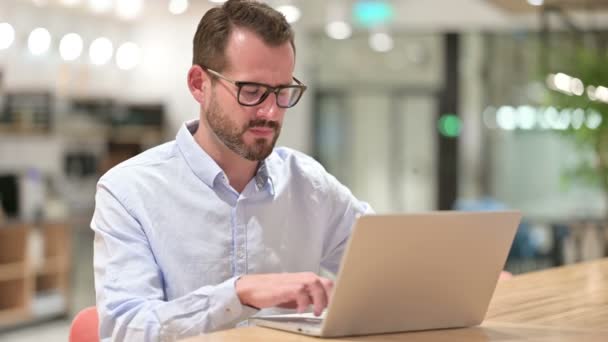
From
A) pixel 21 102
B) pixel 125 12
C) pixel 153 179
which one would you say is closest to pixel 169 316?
pixel 153 179

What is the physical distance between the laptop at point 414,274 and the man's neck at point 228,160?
48 centimetres

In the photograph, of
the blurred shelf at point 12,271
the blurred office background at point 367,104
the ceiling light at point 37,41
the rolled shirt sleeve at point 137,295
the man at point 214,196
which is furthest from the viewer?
the blurred office background at point 367,104

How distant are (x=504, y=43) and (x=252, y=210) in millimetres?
10661

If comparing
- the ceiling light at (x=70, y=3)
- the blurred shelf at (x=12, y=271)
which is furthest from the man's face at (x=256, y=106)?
the ceiling light at (x=70, y=3)

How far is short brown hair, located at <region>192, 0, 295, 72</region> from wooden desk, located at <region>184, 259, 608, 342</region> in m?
0.65

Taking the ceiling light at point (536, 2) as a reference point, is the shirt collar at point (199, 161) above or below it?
below

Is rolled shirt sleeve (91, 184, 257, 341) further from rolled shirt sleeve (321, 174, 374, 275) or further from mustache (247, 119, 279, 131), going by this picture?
rolled shirt sleeve (321, 174, 374, 275)

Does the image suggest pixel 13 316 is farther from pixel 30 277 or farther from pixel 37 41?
pixel 37 41

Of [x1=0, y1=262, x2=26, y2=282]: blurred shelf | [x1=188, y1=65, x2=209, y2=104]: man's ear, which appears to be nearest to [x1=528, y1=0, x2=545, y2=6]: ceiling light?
[x1=0, y1=262, x2=26, y2=282]: blurred shelf

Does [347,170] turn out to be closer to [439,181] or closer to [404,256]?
[439,181]

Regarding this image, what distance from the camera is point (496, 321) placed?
1857mm

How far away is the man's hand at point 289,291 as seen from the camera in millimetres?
1578

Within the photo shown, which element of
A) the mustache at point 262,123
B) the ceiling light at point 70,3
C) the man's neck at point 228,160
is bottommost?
the man's neck at point 228,160

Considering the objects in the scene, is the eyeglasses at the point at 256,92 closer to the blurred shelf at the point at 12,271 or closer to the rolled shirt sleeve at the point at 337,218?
the rolled shirt sleeve at the point at 337,218
